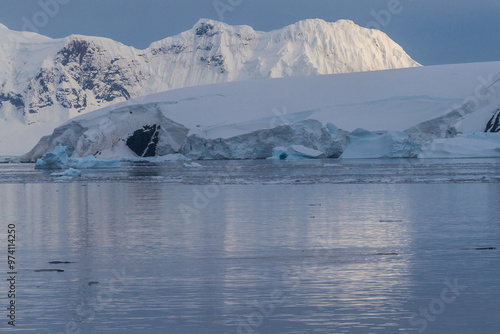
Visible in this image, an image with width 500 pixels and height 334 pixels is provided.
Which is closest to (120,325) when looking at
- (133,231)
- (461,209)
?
Answer: (133,231)

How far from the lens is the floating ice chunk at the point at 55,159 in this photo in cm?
3459

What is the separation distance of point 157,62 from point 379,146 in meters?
126

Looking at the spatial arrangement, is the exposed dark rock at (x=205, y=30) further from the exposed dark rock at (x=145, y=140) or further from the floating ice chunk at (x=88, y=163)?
the floating ice chunk at (x=88, y=163)

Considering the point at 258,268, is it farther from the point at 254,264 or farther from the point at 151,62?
the point at 151,62

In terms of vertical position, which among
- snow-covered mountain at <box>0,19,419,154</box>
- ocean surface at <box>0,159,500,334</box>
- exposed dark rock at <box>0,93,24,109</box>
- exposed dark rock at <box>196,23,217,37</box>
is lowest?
ocean surface at <box>0,159,500,334</box>

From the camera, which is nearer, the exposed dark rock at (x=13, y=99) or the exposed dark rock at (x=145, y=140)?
the exposed dark rock at (x=145, y=140)

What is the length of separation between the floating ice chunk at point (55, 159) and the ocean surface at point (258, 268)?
2156cm

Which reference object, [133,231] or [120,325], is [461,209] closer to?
[133,231]

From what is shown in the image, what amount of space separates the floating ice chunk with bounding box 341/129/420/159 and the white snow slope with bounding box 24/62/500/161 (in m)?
0.06

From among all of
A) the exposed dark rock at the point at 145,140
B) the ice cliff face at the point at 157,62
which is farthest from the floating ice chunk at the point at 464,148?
the ice cliff face at the point at 157,62

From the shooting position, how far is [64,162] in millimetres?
35562

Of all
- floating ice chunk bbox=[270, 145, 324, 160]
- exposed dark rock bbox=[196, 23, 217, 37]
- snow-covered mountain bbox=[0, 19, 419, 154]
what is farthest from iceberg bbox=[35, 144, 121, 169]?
exposed dark rock bbox=[196, 23, 217, 37]

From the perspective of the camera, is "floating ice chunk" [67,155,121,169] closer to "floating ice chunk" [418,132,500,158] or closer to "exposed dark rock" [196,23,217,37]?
"floating ice chunk" [418,132,500,158]

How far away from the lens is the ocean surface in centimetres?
494
